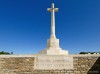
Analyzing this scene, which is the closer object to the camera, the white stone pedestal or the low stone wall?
the low stone wall

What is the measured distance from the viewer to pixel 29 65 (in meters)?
8.95

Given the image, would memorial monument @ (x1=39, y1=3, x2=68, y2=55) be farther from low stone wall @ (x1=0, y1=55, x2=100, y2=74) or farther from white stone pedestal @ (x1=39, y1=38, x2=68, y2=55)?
low stone wall @ (x1=0, y1=55, x2=100, y2=74)

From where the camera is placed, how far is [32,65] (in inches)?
352

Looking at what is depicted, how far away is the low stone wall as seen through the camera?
8.71 m

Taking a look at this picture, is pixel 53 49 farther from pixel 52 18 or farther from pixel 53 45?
pixel 52 18

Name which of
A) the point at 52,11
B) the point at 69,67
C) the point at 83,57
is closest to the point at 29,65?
the point at 69,67

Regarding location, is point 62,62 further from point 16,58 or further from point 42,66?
point 16,58

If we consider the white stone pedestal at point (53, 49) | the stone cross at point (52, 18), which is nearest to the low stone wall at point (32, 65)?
the white stone pedestal at point (53, 49)

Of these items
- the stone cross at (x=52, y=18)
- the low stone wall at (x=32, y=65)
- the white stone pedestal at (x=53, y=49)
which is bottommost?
the low stone wall at (x=32, y=65)

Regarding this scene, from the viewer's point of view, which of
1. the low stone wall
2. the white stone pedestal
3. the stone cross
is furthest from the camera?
the stone cross

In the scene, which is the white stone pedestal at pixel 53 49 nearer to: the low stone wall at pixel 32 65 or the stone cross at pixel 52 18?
the stone cross at pixel 52 18

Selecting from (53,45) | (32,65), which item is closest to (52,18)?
(53,45)

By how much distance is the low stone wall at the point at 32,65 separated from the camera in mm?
8711

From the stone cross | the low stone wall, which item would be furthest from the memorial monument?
the low stone wall
